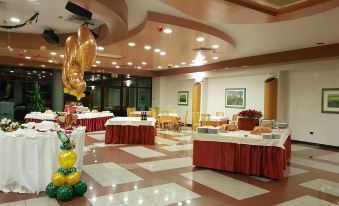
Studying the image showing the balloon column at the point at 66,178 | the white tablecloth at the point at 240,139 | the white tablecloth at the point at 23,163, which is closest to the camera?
the balloon column at the point at 66,178

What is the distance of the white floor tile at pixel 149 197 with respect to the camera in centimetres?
357

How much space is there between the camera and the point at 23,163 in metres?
3.80

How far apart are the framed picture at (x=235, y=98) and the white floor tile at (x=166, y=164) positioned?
6.20m

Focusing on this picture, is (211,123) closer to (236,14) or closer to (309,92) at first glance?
(309,92)

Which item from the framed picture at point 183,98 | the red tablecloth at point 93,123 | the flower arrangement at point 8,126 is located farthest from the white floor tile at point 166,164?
the framed picture at point 183,98

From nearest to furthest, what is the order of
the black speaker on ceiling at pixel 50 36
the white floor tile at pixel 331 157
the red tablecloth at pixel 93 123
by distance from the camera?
1. the black speaker on ceiling at pixel 50 36
2. the white floor tile at pixel 331 157
3. the red tablecloth at pixel 93 123

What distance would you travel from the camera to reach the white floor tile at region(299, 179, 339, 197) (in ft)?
14.1

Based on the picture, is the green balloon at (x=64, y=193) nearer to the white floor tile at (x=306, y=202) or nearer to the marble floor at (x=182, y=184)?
the marble floor at (x=182, y=184)

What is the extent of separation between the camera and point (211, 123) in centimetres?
992

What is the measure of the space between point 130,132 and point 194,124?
3967 millimetres

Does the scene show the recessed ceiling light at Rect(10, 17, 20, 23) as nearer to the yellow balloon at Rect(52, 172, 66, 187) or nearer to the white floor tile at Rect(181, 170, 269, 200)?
the yellow balloon at Rect(52, 172, 66, 187)

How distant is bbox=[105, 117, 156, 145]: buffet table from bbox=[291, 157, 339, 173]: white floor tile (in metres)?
3.99

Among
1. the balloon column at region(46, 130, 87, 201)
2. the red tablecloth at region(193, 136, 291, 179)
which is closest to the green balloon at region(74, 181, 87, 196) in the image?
the balloon column at region(46, 130, 87, 201)

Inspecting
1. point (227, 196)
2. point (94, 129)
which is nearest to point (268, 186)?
point (227, 196)
